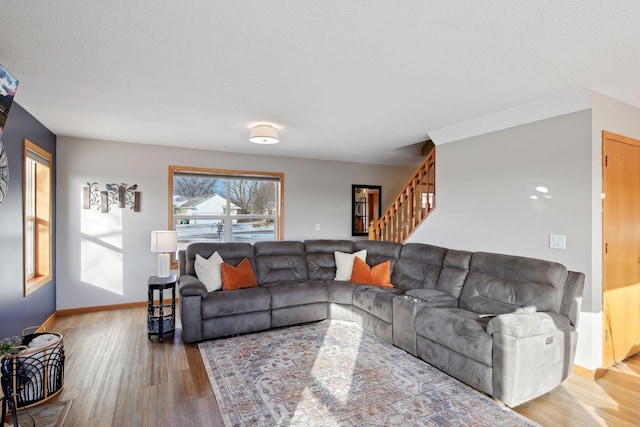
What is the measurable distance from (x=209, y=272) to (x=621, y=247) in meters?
4.23

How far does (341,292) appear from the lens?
4289 millimetres

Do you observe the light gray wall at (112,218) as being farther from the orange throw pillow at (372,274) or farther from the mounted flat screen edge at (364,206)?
the orange throw pillow at (372,274)

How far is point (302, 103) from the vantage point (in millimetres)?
3213

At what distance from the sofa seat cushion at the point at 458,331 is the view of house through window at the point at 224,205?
3520 mm

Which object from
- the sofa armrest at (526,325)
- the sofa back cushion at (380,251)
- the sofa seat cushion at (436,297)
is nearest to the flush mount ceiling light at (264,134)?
the sofa back cushion at (380,251)

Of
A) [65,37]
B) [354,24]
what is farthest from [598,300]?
[65,37]

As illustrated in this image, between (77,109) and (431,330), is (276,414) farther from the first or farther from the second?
(77,109)

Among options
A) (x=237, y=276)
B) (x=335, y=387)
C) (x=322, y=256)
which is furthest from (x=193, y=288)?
(x=322, y=256)

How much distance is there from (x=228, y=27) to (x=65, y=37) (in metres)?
A: 0.98

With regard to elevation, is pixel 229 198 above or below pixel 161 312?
above

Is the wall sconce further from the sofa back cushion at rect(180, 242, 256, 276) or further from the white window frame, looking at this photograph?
the sofa back cushion at rect(180, 242, 256, 276)

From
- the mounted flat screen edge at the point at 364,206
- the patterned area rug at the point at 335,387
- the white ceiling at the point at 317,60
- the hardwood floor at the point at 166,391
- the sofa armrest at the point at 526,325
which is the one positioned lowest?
the hardwood floor at the point at 166,391

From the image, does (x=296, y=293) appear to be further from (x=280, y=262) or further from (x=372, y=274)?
(x=372, y=274)

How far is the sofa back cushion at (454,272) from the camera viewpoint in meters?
3.58
